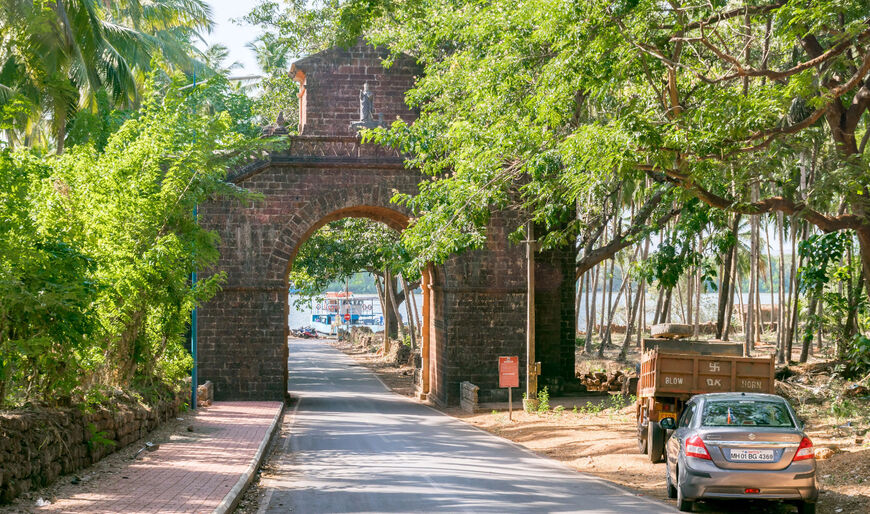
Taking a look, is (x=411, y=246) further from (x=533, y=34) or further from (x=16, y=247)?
(x=16, y=247)

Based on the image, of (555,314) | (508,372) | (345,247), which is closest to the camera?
(508,372)

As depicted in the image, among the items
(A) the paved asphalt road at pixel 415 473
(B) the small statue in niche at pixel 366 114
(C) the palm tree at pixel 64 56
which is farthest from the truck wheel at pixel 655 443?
(B) the small statue in niche at pixel 366 114

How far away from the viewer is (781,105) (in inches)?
511

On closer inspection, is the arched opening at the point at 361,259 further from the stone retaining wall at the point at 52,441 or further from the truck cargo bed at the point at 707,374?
the truck cargo bed at the point at 707,374

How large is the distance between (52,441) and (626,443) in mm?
9564

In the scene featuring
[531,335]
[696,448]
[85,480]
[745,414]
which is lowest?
[85,480]

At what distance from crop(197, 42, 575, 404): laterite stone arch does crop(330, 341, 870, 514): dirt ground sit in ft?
6.51

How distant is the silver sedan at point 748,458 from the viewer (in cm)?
912

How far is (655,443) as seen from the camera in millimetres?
14156

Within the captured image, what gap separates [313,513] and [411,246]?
9.48 metres

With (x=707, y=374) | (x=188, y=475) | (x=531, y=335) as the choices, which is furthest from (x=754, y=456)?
(x=531, y=335)

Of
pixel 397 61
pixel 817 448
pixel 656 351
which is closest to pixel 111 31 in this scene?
pixel 397 61

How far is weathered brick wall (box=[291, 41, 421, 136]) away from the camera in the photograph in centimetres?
2812

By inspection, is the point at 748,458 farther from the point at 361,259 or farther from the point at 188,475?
the point at 361,259
